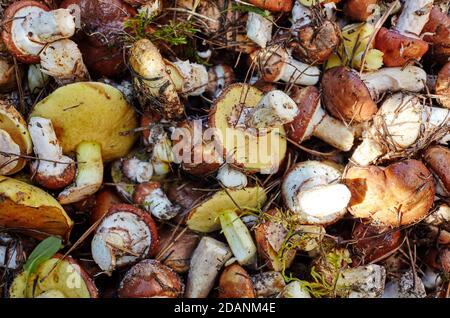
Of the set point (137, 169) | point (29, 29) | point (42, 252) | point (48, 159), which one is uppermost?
point (29, 29)

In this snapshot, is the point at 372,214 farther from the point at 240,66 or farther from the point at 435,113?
the point at 240,66

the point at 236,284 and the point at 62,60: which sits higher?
the point at 62,60

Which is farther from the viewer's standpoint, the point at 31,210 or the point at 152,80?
the point at 152,80

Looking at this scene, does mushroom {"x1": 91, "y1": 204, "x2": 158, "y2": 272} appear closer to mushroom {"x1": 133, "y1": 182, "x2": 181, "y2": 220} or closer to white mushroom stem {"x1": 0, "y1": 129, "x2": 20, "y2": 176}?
mushroom {"x1": 133, "y1": 182, "x2": 181, "y2": 220}

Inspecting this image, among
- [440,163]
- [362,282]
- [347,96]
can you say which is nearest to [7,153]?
[347,96]

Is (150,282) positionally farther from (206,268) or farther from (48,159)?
(48,159)

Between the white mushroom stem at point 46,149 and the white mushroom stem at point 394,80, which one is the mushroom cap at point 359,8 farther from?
the white mushroom stem at point 46,149

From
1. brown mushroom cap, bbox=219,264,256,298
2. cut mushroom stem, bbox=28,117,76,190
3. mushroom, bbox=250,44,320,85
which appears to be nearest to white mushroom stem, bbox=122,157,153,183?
cut mushroom stem, bbox=28,117,76,190
